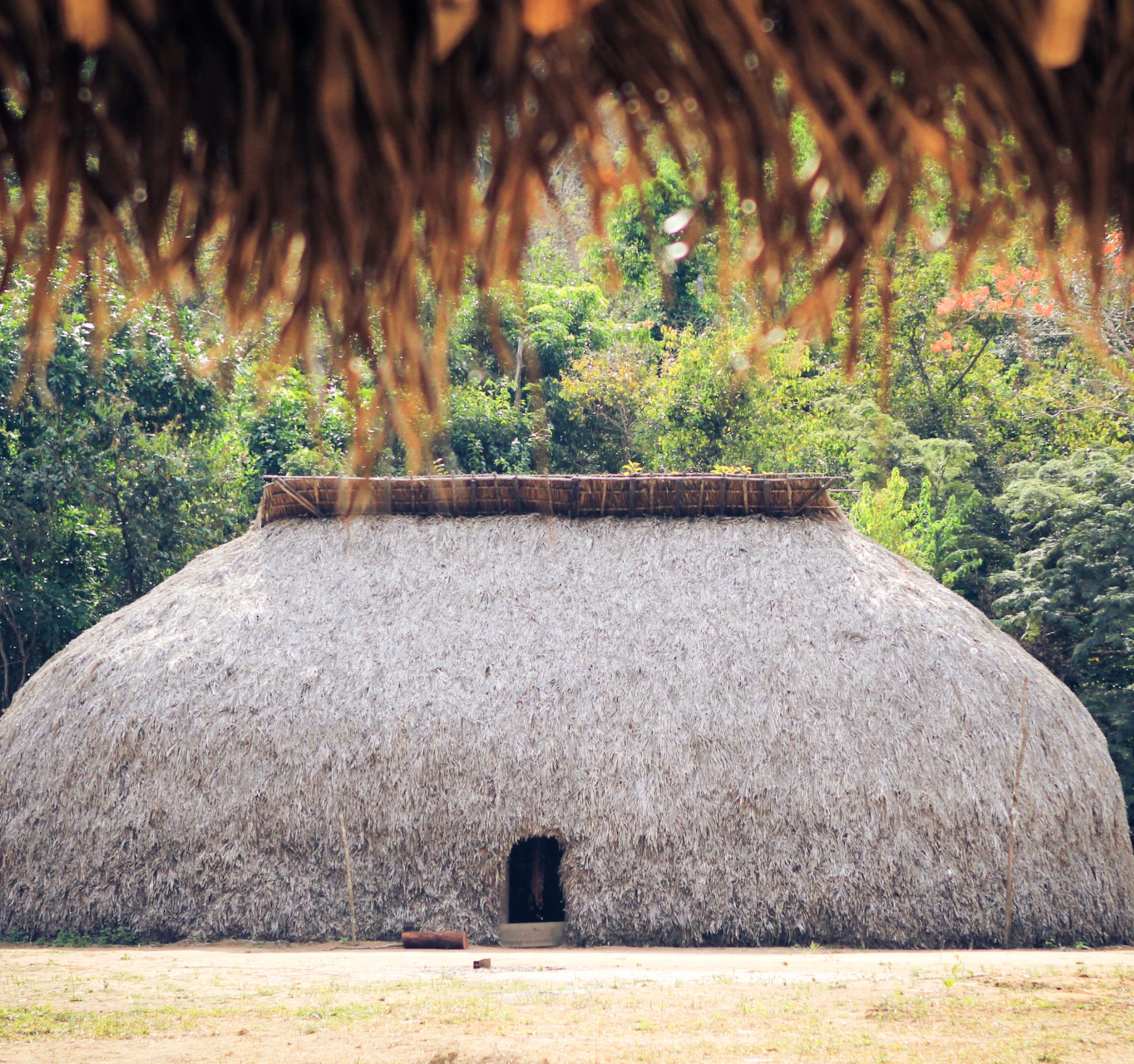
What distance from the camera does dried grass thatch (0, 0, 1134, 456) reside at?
117cm

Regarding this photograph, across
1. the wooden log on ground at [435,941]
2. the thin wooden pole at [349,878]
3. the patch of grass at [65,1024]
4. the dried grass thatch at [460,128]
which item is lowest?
the wooden log on ground at [435,941]

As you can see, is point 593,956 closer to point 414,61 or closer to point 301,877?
point 301,877

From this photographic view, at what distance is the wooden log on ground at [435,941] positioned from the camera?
7742mm

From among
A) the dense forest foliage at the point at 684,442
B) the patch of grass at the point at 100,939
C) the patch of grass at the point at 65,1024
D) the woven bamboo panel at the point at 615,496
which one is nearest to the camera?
the patch of grass at the point at 65,1024

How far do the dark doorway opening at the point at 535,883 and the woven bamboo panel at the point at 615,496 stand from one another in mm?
2950

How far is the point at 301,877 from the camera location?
26.5ft

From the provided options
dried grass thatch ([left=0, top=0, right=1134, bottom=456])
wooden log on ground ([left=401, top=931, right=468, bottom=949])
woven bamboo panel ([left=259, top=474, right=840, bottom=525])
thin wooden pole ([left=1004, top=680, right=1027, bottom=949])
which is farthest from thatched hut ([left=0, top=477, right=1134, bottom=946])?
dried grass thatch ([left=0, top=0, right=1134, bottom=456])

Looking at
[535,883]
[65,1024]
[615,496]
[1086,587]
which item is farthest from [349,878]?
[1086,587]

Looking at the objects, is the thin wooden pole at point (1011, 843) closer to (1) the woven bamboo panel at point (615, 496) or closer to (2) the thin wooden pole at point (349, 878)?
(1) the woven bamboo panel at point (615, 496)

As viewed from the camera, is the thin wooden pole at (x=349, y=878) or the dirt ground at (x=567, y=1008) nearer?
the dirt ground at (x=567, y=1008)

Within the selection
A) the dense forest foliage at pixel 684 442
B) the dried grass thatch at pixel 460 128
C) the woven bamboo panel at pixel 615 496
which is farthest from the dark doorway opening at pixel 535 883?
the dried grass thatch at pixel 460 128

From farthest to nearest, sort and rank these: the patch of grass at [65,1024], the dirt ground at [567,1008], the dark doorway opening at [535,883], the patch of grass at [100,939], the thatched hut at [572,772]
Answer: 1. the dark doorway opening at [535,883]
2. the patch of grass at [100,939]
3. the thatched hut at [572,772]
4. the patch of grass at [65,1024]
5. the dirt ground at [567,1008]

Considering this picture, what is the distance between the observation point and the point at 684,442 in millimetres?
17703

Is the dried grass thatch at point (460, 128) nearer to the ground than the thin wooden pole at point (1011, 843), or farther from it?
farther from it
